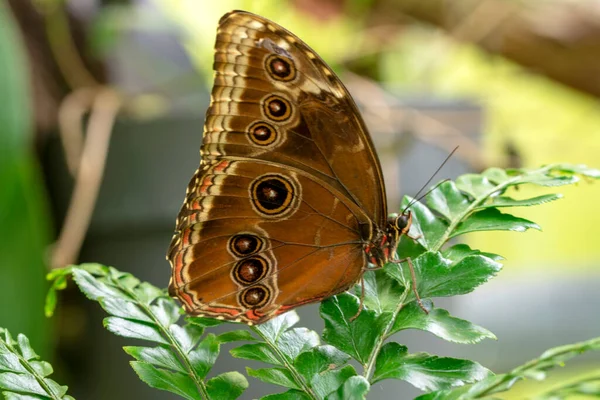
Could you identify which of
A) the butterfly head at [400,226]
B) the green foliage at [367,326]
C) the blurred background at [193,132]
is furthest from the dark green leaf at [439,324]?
the blurred background at [193,132]

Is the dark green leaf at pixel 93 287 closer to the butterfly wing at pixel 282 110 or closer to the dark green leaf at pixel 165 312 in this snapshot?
the dark green leaf at pixel 165 312

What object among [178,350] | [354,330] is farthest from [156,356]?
[354,330]

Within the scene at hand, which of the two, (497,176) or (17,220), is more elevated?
(497,176)

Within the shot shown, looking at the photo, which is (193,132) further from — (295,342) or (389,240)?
(295,342)

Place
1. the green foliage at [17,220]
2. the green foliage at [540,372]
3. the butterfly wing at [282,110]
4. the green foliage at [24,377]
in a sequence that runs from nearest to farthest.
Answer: the green foliage at [540,372]
the green foliage at [24,377]
the butterfly wing at [282,110]
the green foliage at [17,220]

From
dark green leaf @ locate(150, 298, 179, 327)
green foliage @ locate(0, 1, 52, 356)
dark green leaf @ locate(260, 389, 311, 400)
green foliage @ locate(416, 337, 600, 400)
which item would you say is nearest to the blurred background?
green foliage @ locate(0, 1, 52, 356)

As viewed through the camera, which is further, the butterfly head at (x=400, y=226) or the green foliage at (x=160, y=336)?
the butterfly head at (x=400, y=226)
